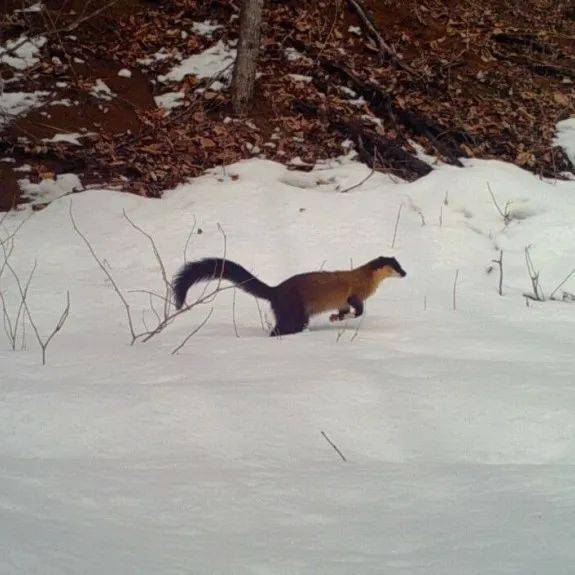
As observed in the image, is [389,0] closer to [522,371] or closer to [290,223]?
[290,223]

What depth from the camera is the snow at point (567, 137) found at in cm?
1019

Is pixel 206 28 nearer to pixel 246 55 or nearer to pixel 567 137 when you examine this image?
pixel 246 55

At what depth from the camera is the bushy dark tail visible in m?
5.07

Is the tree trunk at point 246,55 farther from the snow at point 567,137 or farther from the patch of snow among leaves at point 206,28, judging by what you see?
the snow at point 567,137

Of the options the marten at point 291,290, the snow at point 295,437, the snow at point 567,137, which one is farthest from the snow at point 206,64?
the marten at point 291,290

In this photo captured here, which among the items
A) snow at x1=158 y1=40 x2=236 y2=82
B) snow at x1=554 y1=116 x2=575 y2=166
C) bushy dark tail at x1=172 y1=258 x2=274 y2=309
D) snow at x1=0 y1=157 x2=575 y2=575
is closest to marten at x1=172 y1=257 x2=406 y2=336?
bushy dark tail at x1=172 y1=258 x2=274 y2=309

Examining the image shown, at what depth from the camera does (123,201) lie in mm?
8625

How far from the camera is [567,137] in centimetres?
1047

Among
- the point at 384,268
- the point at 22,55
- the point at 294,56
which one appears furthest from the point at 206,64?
the point at 384,268

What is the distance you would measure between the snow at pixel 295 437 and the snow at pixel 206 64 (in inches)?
187

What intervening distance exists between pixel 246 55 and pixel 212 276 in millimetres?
5810

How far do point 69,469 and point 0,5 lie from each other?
10554 mm

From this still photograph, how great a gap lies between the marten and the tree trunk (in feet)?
17.9

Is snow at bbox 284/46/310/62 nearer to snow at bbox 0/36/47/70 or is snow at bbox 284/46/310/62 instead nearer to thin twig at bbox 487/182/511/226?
snow at bbox 0/36/47/70
